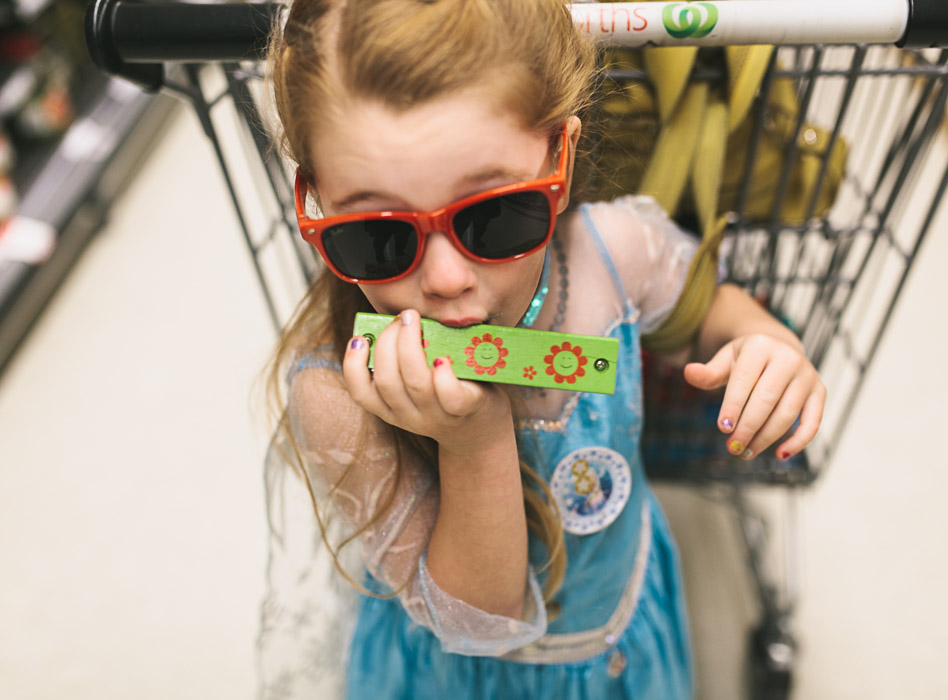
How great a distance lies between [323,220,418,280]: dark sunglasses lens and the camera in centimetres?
54

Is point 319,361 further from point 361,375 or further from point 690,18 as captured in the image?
point 690,18

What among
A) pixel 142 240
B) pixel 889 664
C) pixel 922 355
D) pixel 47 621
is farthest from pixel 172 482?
pixel 922 355

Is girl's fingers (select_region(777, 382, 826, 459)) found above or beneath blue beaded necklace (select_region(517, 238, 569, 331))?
beneath

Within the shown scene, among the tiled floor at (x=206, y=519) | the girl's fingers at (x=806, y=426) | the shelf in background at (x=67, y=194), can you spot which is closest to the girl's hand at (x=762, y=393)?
the girl's fingers at (x=806, y=426)

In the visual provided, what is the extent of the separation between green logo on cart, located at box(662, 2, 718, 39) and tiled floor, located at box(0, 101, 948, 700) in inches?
40.1

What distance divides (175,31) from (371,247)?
0.31 m

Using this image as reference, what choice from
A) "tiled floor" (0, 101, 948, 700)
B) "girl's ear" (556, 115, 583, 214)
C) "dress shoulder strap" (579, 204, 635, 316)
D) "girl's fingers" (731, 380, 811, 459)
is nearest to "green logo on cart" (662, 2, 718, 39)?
"girl's ear" (556, 115, 583, 214)

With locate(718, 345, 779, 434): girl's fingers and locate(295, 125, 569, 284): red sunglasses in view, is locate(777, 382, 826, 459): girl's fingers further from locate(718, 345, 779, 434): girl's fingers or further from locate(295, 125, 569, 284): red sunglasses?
locate(295, 125, 569, 284): red sunglasses

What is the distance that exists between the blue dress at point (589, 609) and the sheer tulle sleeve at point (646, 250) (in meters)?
0.01

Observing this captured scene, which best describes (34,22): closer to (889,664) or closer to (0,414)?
(0,414)

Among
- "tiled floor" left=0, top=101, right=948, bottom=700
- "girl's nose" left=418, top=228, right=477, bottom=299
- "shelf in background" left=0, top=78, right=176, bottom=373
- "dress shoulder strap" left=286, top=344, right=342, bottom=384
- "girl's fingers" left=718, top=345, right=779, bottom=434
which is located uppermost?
"girl's nose" left=418, top=228, right=477, bottom=299

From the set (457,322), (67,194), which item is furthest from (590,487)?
(67,194)

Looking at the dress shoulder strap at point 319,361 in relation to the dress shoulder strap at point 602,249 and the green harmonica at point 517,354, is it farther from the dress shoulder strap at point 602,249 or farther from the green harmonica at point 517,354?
the dress shoulder strap at point 602,249

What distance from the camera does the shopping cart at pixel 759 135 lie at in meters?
0.62
